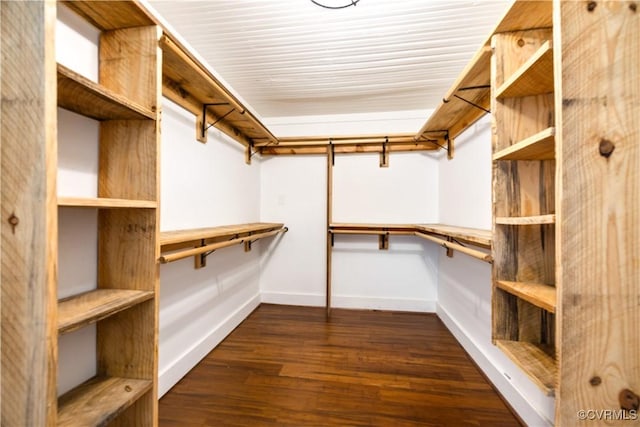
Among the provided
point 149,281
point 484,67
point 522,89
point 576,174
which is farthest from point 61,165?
point 484,67

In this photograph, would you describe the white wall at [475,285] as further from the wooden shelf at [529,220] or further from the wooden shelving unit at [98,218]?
the wooden shelving unit at [98,218]

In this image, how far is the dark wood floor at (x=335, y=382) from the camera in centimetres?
140

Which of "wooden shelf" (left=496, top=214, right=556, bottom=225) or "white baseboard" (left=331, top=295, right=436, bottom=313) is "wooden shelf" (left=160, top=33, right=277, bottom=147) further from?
"white baseboard" (left=331, top=295, right=436, bottom=313)

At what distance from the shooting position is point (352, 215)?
9.79 ft

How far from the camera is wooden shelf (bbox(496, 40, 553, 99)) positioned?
848mm

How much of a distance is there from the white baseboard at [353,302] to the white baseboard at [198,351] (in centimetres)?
46

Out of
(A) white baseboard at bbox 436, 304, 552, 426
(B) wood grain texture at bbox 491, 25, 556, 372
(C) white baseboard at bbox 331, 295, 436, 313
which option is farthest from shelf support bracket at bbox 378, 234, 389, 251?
(B) wood grain texture at bbox 491, 25, 556, 372

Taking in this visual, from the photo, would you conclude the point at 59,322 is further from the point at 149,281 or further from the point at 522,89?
the point at 522,89

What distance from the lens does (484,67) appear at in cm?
135

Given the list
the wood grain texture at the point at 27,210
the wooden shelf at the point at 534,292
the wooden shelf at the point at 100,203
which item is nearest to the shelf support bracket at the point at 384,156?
the wooden shelf at the point at 534,292

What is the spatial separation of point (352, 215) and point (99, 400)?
244 cm

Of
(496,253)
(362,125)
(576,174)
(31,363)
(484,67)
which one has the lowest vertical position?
(31,363)

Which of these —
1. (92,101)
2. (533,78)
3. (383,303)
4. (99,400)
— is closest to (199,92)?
(92,101)

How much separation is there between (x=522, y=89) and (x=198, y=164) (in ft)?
6.19
